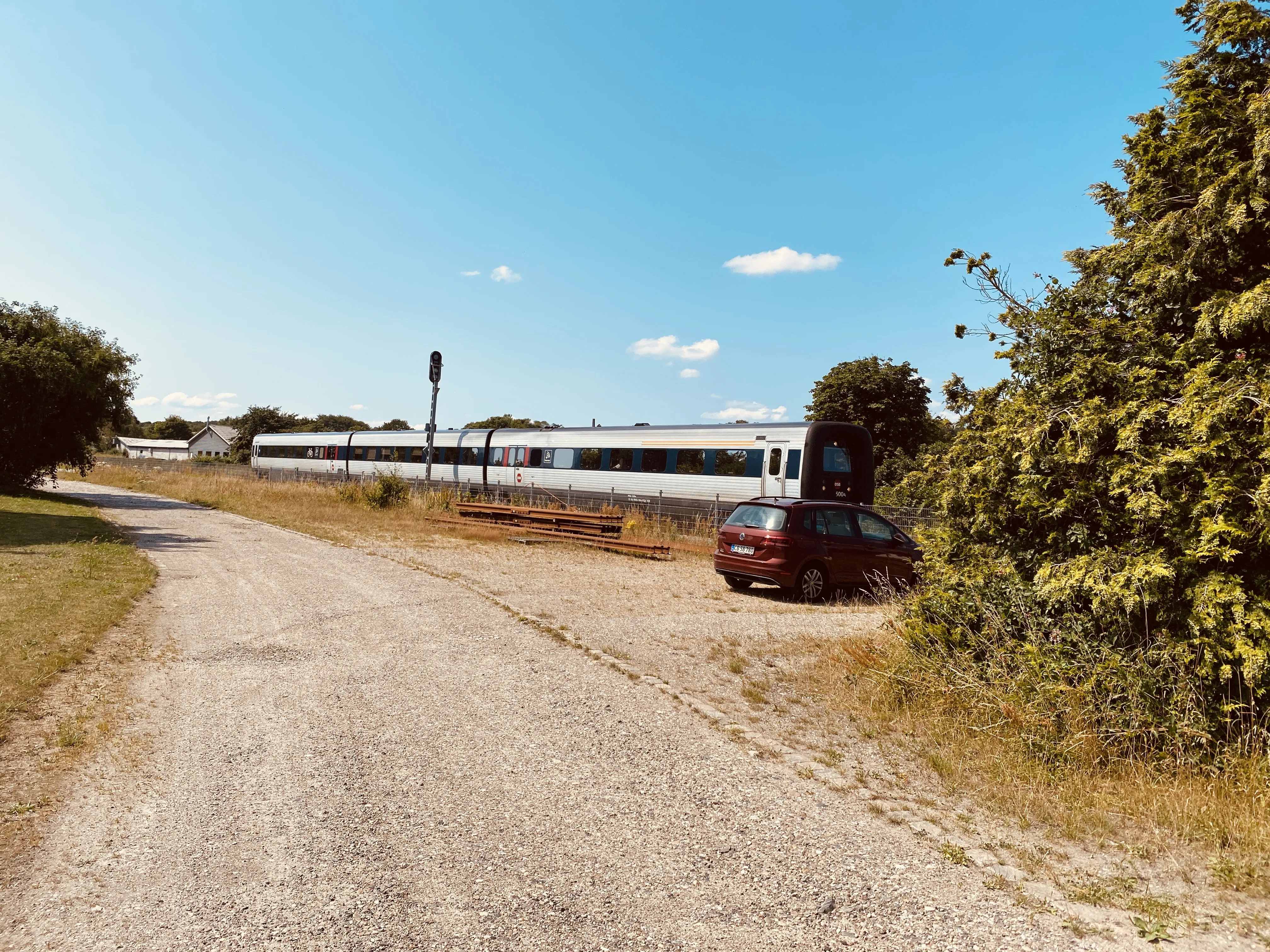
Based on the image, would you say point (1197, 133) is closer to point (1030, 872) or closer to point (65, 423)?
point (1030, 872)

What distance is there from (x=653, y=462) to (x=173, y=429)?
466 ft

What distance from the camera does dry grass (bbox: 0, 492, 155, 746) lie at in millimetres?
6082

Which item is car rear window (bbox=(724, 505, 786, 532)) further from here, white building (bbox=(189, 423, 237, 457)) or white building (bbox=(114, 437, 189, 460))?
white building (bbox=(114, 437, 189, 460))

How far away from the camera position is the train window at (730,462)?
21.4 m

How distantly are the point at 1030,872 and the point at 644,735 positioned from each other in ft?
8.34

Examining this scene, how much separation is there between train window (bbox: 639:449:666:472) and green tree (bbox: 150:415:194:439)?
138 meters

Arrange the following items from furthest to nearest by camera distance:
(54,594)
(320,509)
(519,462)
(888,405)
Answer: (888,405) < (519,462) < (320,509) < (54,594)

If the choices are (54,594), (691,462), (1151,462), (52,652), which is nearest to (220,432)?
(691,462)

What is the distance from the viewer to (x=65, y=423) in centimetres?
2469

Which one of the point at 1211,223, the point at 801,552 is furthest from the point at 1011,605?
the point at 801,552

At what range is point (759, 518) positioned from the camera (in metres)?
12.1

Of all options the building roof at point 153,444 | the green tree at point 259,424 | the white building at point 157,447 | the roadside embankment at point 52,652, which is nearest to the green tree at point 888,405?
the roadside embankment at point 52,652

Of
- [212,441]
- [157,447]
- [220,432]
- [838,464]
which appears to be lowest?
[157,447]

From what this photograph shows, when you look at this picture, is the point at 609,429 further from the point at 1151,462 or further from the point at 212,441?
the point at 212,441
